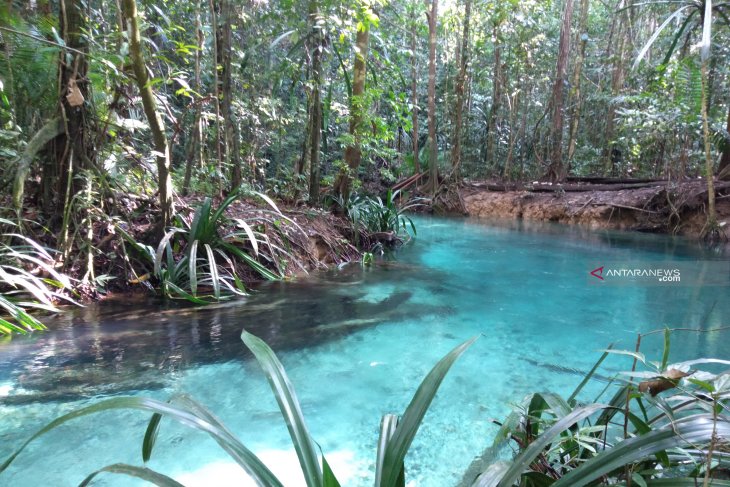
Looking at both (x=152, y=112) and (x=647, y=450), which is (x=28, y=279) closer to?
(x=152, y=112)

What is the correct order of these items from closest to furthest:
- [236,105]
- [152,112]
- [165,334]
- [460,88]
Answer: [165,334]
[152,112]
[236,105]
[460,88]

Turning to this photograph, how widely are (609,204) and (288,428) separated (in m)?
10.1

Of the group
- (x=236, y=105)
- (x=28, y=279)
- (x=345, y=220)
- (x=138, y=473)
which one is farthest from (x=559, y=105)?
(x=138, y=473)

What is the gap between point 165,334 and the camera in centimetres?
266

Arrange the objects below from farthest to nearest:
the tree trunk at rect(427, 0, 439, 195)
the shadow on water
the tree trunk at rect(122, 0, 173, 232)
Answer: the tree trunk at rect(427, 0, 439, 195)
the tree trunk at rect(122, 0, 173, 232)
the shadow on water

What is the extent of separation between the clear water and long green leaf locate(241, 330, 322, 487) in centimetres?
57

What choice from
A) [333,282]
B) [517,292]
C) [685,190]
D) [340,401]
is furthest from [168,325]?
→ [685,190]

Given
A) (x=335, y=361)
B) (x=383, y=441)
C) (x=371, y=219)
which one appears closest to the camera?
(x=383, y=441)

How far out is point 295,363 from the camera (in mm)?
2338

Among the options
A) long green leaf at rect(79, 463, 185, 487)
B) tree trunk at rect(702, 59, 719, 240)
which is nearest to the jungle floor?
tree trunk at rect(702, 59, 719, 240)

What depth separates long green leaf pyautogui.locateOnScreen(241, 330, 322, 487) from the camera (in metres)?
0.91

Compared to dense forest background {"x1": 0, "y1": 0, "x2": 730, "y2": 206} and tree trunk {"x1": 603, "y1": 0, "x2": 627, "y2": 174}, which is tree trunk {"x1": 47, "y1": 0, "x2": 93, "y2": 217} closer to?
dense forest background {"x1": 0, "y1": 0, "x2": 730, "y2": 206}

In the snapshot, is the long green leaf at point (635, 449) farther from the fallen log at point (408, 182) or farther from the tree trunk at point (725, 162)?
the fallen log at point (408, 182)

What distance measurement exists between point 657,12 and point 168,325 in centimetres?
1467
